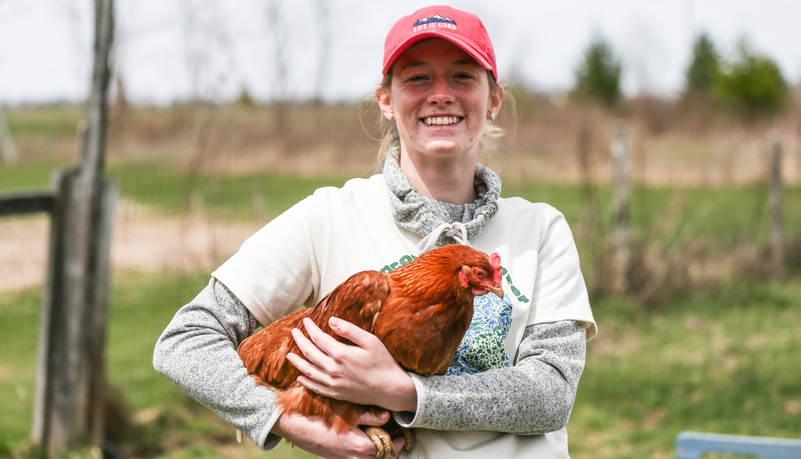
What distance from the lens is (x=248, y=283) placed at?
5.69 ft

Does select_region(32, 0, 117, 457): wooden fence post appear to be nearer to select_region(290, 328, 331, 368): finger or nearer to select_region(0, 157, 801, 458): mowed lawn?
select_region(0, 157, 801, 458): mowed lawn

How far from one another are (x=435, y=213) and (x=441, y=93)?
0.97 ft

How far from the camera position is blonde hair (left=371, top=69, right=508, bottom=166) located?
195cm

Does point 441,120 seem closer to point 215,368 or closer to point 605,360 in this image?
point 215,368

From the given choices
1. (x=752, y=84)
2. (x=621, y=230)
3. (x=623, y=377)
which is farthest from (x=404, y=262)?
(x=752, y=84)

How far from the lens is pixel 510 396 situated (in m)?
1.57

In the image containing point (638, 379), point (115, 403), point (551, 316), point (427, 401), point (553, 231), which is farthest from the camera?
point (638, 379)

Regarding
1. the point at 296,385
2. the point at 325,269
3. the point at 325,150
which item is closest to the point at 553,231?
the point at 325,269

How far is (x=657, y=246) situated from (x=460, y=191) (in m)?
6.60

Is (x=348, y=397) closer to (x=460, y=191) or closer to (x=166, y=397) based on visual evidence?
(x=460, y=191)

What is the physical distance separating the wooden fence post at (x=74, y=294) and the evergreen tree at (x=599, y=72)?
36.8 m

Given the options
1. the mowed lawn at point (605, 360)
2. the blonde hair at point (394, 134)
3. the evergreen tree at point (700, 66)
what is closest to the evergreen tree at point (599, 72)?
the evergreen tree at point (700, 66)

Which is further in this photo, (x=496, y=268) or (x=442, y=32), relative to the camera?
(x=442, y=32)

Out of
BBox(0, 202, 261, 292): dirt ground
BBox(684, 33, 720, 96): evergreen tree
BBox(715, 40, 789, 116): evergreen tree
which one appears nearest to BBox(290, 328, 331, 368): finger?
BBox(0, 202, 261, 292): dirt ground
